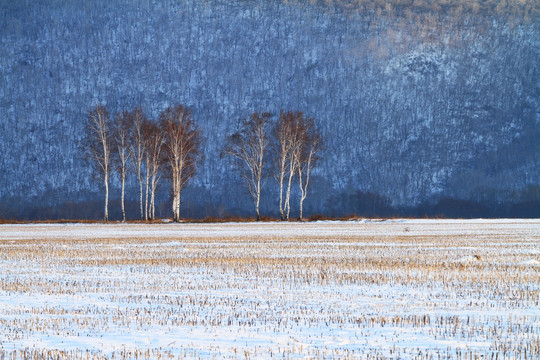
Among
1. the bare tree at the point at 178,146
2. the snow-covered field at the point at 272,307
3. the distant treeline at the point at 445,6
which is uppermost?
the distant treeline at the point at 445,6

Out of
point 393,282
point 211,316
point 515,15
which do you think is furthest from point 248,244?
point 515,15

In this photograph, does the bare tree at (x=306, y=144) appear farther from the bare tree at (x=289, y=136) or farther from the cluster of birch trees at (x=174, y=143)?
the bare tree at (x=289, y=136)

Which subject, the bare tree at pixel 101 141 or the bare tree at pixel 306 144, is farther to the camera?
the bare tree at pixel 306 144

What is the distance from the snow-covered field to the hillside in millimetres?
113164

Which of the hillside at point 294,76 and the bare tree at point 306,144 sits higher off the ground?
the hillside at point 294,76

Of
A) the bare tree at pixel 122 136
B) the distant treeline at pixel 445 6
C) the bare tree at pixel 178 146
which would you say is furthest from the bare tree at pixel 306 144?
the distant treeline at pixel 445 6

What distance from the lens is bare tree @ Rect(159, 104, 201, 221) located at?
68.5 meters

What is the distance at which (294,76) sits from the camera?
145000mm

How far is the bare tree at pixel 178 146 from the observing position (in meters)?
68.5

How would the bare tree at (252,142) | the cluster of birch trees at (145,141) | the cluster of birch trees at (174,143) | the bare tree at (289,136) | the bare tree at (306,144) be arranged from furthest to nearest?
the bare tree at (306,144) → the bare tree at (289,136) → the bare tree at (252,142) → the cluster of birch trees at (174,143) → the cluster of birch trees at (145,141)

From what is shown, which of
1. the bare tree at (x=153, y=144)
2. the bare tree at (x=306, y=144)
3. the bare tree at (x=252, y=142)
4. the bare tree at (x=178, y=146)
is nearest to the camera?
the bare tree at (x=178, y=146)

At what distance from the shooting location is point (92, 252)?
90.8 ft

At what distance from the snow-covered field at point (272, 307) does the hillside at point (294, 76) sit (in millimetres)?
113164

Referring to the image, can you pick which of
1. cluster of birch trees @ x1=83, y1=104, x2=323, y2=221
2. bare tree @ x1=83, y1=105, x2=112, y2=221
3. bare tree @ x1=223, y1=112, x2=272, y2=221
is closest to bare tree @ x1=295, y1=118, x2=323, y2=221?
cluster of birch trees @ x1=83, y1=104, x2=323, y2=221
